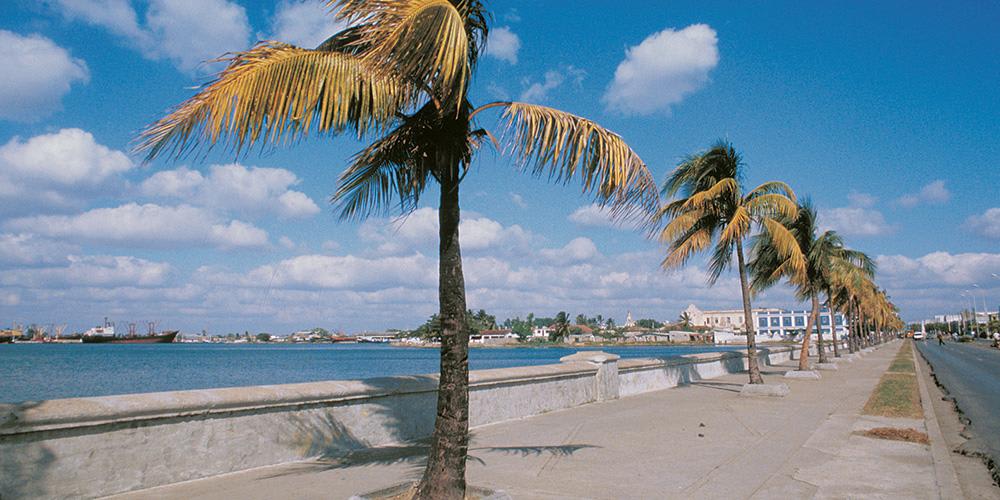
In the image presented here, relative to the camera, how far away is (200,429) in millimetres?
6652

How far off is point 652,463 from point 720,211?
1068 cm

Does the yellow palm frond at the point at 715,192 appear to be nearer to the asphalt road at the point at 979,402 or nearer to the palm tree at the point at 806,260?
the palm tree at the point at 806,260

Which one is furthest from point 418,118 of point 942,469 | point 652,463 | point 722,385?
point 722,385

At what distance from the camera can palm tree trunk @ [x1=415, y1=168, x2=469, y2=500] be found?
5160 mm

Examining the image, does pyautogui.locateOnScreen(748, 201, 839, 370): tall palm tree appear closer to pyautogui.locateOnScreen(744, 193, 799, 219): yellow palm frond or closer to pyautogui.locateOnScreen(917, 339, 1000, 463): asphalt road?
pyautogui.locateOnScreen(744, 193, 799, 219): yellow palm frond

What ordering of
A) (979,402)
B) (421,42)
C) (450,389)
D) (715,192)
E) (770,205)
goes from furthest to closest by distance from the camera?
(979,402) < (770,205) < (715,192) < (450,389) < (421,42)

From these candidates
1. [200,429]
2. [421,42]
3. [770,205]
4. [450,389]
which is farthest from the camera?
[770,205]

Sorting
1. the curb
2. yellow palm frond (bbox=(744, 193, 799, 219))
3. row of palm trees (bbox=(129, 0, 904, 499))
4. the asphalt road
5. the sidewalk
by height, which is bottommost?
the asphalt road

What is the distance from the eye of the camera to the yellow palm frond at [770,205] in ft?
54.9

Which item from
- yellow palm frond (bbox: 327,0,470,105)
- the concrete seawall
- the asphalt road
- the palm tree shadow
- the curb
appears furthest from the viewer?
the palm tree shadow

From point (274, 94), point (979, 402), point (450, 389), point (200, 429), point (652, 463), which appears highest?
point (274, 94)

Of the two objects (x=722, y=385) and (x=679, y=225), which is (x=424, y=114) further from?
(x=722, y=385)

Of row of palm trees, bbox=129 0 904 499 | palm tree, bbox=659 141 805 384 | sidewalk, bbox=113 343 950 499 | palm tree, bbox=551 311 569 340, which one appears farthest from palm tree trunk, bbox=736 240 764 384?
palm tree, bbox=551 311 569 340

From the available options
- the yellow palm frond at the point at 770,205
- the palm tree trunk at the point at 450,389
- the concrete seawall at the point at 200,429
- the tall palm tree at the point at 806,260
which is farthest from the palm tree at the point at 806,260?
the palm tree trunk at the point at 450,389
